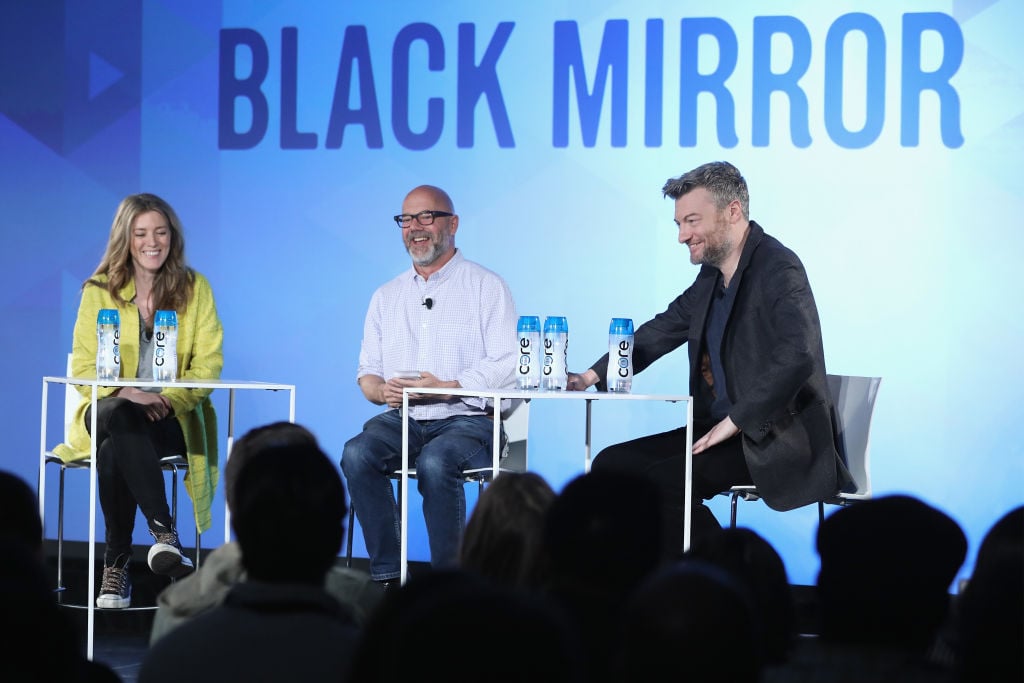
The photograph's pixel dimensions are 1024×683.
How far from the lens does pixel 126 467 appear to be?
4.33 metres

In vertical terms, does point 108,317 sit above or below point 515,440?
above

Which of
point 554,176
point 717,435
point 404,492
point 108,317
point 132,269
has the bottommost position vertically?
point 404,492

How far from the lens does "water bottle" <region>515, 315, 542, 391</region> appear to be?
4.02 meters

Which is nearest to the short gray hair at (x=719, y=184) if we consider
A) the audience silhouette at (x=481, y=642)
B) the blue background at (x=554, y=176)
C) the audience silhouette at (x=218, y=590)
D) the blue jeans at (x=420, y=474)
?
the blue jeans at (x=420, y=474)

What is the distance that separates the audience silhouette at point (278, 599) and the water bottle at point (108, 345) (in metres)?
2.56

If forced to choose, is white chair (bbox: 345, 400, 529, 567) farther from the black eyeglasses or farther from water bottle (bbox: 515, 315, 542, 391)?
the black eyeglasses

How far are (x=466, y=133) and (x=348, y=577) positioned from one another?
396cm

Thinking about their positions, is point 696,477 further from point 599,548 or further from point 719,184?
point 599,548

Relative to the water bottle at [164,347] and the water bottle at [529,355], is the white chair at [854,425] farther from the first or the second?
the water bottle at [164,347]

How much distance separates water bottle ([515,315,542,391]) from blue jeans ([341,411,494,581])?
42 centimetres

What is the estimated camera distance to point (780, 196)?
5457mm

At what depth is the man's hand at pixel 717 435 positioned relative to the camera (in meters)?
3.94

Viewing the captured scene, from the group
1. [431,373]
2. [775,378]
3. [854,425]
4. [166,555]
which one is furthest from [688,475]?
[166,555]

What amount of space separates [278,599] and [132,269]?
3.22 meters
